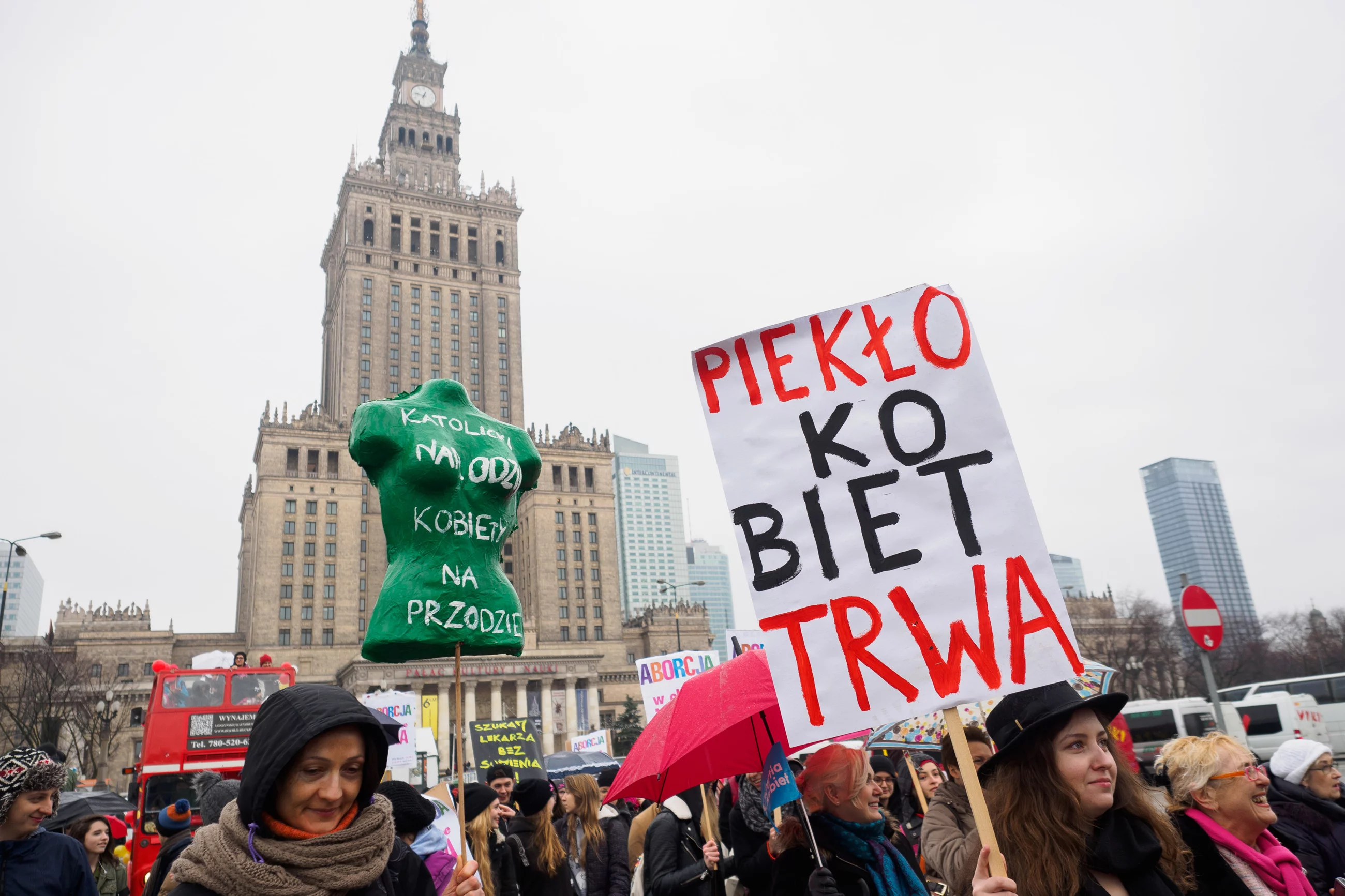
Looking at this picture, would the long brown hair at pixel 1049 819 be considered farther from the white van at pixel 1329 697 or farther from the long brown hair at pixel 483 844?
the white van at pixel 1329 697

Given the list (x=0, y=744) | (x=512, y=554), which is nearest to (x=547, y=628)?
(x=512, y=554)

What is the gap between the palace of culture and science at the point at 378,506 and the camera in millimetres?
72375

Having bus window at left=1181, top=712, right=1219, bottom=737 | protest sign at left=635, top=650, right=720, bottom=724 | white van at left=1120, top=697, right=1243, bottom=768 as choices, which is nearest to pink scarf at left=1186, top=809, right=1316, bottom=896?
protest sign at left=635, top=650, right=720, bottom=724

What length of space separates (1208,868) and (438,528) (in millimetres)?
3876

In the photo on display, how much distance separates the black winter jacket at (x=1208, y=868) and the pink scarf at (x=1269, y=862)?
3cm

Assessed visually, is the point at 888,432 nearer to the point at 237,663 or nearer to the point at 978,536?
the point at 978,536

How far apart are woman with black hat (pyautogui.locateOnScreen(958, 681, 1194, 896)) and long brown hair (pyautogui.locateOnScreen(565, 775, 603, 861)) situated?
413 cm

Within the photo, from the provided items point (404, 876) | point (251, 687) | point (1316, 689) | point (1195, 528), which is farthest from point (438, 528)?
point (1195, 528)

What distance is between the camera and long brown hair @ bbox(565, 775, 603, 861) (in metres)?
6.24

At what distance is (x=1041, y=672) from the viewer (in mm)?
2596

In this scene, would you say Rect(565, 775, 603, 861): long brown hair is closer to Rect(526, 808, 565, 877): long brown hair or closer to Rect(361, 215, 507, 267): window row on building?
Rect(526, 808, 565, 877): long brown hair

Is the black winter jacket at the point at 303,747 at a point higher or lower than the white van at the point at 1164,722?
higher

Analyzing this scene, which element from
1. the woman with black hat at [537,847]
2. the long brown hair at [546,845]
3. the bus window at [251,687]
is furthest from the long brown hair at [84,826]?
the bus window at [251,687]

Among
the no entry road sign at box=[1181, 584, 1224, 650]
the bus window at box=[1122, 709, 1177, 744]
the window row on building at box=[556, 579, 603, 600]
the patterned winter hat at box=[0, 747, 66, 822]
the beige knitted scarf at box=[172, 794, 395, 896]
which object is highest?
the window row on building at box=[556, 579, 603, 600]
